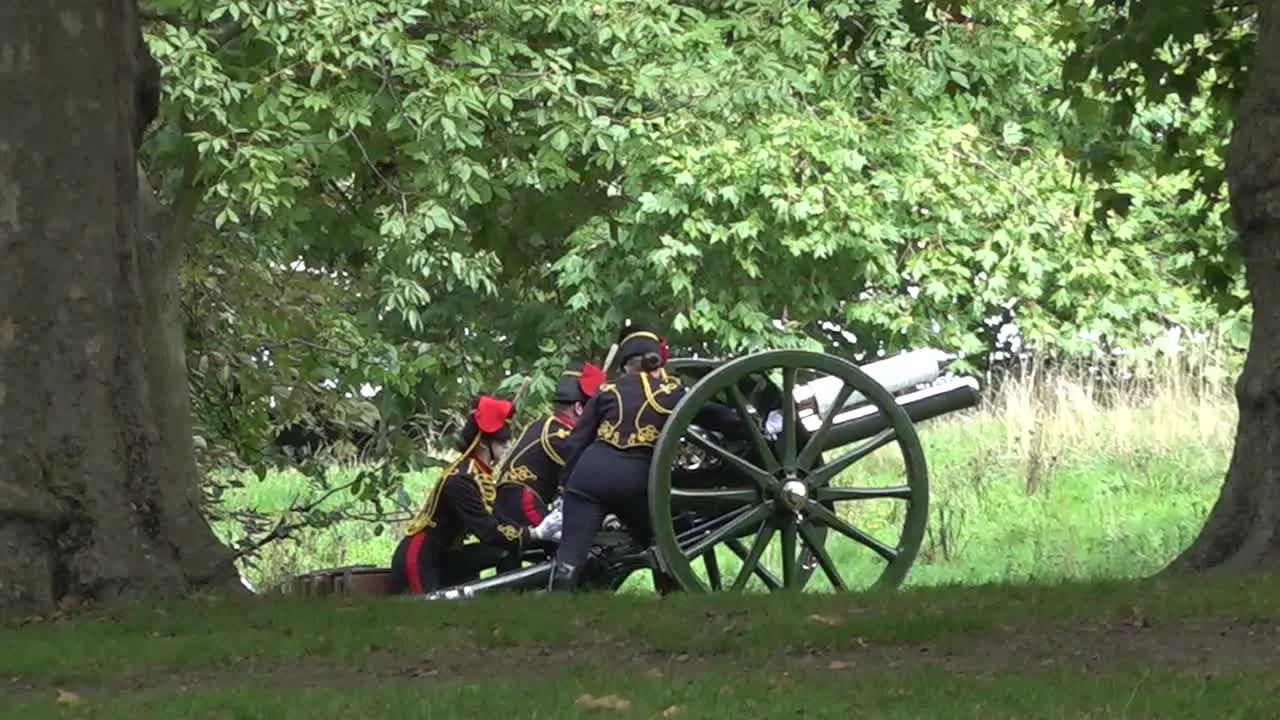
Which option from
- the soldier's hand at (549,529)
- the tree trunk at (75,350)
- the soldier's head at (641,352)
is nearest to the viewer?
the tree trunk at (75,350)

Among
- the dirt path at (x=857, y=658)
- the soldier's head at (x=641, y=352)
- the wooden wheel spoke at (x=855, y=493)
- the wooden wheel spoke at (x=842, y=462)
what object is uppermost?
the soldier's head at (x=641, y=352)

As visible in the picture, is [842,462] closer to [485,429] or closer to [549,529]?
[549,529]

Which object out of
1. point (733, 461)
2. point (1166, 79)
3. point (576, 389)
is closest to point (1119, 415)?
point (1166, 79)

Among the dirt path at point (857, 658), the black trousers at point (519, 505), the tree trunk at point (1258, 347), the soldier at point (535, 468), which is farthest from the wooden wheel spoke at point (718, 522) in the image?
the dirt path at point (857, 658)

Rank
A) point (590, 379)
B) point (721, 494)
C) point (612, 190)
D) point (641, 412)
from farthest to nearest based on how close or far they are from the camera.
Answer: point (612, 190) < point (590, 379) < point (641, 412) < point (721, 494)

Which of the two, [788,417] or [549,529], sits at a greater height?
[788,417]

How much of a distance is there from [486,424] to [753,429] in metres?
2.20

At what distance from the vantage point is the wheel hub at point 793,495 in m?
12.5

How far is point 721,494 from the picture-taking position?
12320 millimetres

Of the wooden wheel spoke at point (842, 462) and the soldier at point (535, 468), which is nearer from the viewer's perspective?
the wooden wheel spoke at point (842, 462)

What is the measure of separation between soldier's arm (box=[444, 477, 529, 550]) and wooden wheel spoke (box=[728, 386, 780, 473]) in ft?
5.91

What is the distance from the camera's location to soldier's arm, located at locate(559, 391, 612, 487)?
12.9 meters

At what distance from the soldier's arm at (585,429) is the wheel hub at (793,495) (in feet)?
3.26

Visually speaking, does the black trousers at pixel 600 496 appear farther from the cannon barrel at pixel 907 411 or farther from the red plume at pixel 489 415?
the red plume at pixel 489 415
